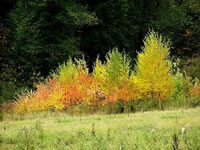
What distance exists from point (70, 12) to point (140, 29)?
986cm

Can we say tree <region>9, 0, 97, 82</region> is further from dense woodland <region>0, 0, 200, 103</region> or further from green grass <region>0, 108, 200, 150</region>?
green grass <region>0, 108, 200, 150</region>

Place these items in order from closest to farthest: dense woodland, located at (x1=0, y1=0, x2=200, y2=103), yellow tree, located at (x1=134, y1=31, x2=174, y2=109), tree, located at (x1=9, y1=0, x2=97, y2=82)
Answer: yellow tree, located at (x1=134, y1=31, x2=174, y2=109) → dense woodland, located at (x1=0, y1=0, x2=200, y2=103) → tree, located at (x1=9, y1=0, x2=97, y2=82)

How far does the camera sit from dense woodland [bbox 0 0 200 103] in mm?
27266

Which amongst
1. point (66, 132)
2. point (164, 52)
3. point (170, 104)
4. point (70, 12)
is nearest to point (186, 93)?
point (170, 104)

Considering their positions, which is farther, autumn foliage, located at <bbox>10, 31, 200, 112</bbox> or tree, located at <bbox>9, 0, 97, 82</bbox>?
tree, located at <bbox>9, 0, 97, 82</bbox>

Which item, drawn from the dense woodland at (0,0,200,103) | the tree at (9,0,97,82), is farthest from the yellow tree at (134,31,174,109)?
the tree at (9,0,97,82)

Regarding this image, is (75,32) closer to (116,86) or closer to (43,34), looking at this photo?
(43,34)

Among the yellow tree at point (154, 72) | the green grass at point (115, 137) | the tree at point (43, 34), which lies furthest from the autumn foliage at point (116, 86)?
the tree at point (43, 34)

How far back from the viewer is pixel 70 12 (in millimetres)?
28312

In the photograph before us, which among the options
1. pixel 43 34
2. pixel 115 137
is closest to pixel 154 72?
pixel 115 137

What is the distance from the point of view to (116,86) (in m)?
17.0

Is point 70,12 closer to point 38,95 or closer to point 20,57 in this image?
point 20,57

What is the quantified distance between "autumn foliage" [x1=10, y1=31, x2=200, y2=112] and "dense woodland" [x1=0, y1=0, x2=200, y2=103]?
551cm

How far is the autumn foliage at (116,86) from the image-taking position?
54.3 feet
